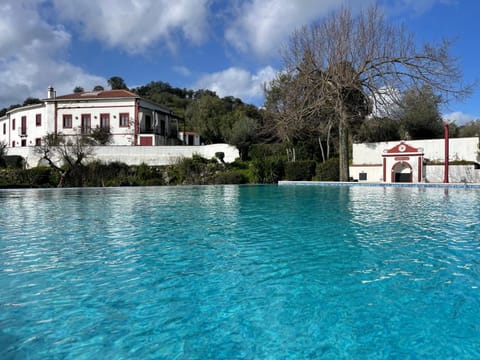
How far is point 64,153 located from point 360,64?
2346 cm

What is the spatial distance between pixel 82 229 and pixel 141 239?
6.68 ft

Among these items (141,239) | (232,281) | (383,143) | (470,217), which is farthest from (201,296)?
(383,143)

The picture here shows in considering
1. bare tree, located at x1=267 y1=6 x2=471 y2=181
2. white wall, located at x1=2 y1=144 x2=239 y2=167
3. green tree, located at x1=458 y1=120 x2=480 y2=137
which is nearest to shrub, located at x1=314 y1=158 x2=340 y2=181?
bare tree, located at x1=267 y1=6 x2=471 y2=181

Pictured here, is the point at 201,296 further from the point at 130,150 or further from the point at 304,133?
the point at 130,150

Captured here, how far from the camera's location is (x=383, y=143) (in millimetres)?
27703

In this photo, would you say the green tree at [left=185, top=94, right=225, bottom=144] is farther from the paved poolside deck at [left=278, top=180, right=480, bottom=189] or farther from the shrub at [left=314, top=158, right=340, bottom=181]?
the shrub at [left=314, top=158, right=340, bottom=181]

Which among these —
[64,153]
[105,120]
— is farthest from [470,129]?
[64,153]

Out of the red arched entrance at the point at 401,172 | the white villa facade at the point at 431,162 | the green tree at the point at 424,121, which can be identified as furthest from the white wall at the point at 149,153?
the green tree at the point at 424,121

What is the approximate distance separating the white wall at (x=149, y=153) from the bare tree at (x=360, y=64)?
32.3ft

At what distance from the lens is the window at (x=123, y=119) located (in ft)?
121

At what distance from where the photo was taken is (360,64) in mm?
22500

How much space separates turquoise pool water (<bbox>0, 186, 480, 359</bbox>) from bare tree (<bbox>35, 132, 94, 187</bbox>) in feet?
73.2

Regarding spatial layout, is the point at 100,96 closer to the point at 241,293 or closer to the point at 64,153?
the point at 64,153

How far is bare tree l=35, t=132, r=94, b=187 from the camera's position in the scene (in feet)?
92.6
